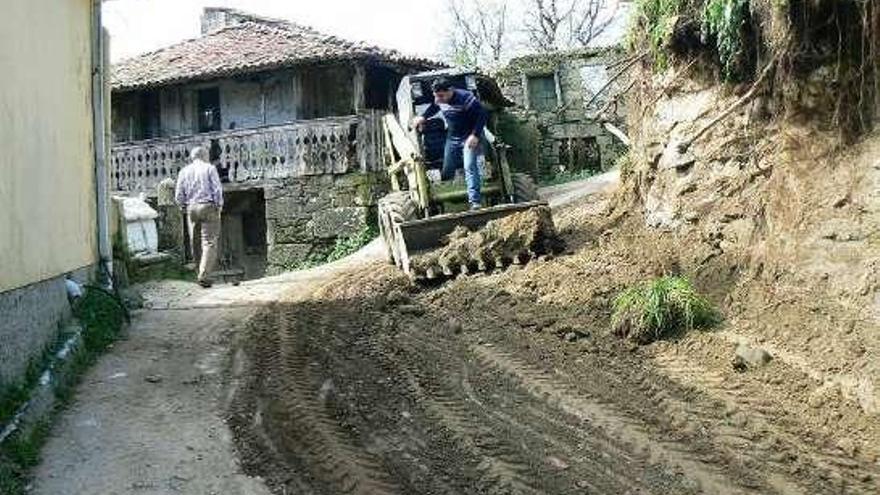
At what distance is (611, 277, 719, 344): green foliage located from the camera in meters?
6.44

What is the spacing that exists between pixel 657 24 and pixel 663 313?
9.38 feet

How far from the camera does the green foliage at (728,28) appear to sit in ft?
21.1

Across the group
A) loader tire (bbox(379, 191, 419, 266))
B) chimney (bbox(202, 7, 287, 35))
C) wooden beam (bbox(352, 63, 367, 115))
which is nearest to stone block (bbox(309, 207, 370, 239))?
wooden beam (bbox(352, 63, 367, 115))

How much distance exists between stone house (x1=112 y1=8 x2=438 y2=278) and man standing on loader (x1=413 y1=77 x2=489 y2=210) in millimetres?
9535

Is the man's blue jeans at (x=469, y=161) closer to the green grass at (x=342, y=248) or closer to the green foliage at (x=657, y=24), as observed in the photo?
the green foliage at (x=657, y=24)

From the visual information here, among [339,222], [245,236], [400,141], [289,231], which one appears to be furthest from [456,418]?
[245,236]

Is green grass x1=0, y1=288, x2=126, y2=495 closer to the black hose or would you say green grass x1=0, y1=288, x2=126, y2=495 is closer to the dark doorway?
the black hose

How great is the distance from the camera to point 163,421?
559cm

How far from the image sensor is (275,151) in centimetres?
2061

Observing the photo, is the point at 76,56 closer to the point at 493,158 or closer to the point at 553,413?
the point at 493,158

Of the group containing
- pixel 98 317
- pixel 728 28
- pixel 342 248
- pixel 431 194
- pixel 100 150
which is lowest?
pixel 98 317

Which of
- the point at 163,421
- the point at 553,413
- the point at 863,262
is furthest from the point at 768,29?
the point at 163,421

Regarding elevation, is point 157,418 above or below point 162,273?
below

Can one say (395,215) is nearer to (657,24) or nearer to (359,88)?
(657,24)
